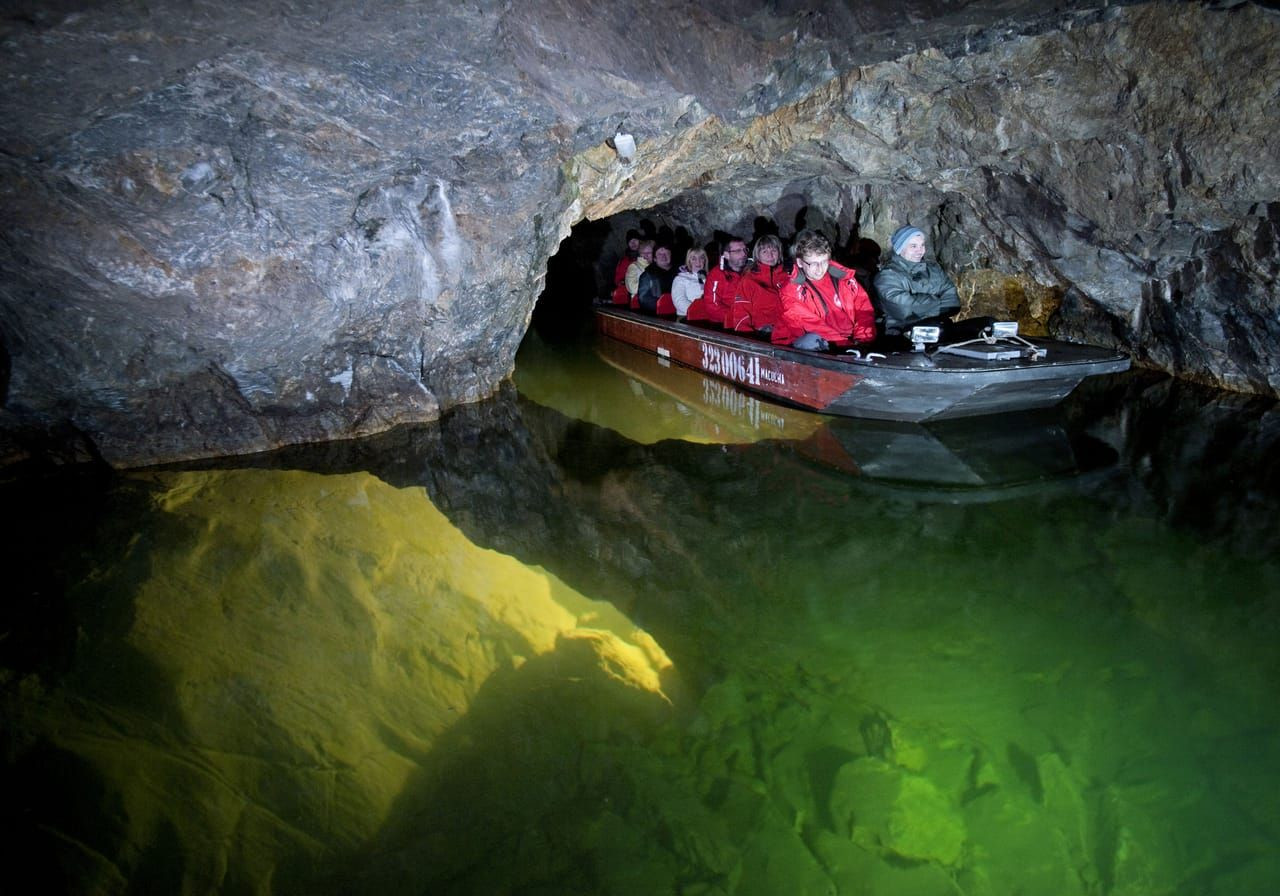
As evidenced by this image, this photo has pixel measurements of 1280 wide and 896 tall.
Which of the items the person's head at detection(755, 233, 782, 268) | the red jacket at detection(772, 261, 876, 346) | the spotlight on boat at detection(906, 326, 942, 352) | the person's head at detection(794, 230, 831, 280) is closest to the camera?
the spotlight on boat at detection(906, 326, 942, 352)

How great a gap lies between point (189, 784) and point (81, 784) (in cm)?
41

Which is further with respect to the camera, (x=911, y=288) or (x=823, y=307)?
(x=823, y=307)

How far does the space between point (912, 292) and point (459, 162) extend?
13.6 feet

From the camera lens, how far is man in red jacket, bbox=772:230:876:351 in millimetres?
6594

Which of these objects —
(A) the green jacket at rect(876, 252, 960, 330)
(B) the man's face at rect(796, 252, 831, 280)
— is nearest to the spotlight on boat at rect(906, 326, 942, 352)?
(A) the green jacket at rect(876, 252, 960, 330)

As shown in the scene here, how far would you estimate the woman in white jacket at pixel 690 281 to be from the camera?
31.1 feet

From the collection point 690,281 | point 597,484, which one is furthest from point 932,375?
point 690,281

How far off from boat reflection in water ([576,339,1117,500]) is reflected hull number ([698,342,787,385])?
7.7 inches

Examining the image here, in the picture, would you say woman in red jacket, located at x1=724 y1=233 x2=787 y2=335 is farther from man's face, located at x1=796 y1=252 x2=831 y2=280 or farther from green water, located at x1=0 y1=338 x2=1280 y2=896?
green water, located at x1=0 y1=338 x2=1280 y2=896

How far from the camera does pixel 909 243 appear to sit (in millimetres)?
6426

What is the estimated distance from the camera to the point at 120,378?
18.5ft

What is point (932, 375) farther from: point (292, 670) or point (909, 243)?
point (292, 670)

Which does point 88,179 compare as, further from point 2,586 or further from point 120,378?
point 2,586

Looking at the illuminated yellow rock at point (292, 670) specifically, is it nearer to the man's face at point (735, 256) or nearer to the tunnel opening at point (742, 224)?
the man's face at point (735, 256)
